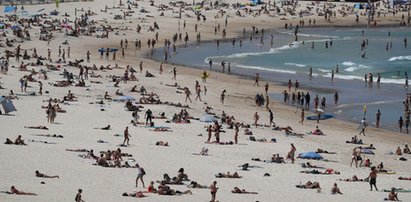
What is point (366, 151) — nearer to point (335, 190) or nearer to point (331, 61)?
point (335, 190)

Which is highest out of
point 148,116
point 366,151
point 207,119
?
point 148,116

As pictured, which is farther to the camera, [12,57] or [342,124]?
[12,57]

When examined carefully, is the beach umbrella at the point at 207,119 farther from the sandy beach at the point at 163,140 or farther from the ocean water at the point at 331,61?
the ocean water at the point at 331,61

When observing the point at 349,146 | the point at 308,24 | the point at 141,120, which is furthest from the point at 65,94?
the point at 308,24

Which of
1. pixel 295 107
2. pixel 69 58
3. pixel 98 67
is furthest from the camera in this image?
pixel 69 58

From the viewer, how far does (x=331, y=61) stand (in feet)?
220

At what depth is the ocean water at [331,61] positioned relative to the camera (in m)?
49.1

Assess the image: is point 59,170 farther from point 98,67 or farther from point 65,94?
point 98,67

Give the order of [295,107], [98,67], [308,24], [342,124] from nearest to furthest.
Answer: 1. [342,124]
2. [295,107]
3. [98,67]
4. [308,24]

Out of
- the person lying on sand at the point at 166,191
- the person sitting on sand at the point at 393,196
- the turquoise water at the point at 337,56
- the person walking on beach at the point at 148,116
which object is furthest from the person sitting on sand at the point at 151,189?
the turquoise water at the point at 337,56

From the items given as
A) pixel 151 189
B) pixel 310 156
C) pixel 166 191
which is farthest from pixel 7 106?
pixel 166 191

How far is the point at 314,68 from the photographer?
62531mm

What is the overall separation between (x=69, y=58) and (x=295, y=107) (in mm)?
19177

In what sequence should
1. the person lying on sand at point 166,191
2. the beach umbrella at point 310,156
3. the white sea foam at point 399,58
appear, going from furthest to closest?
1. the white sea foam at point 399,58
2. the beach umbrella at point 310,156
3. the person lying on sand at point 166,191
